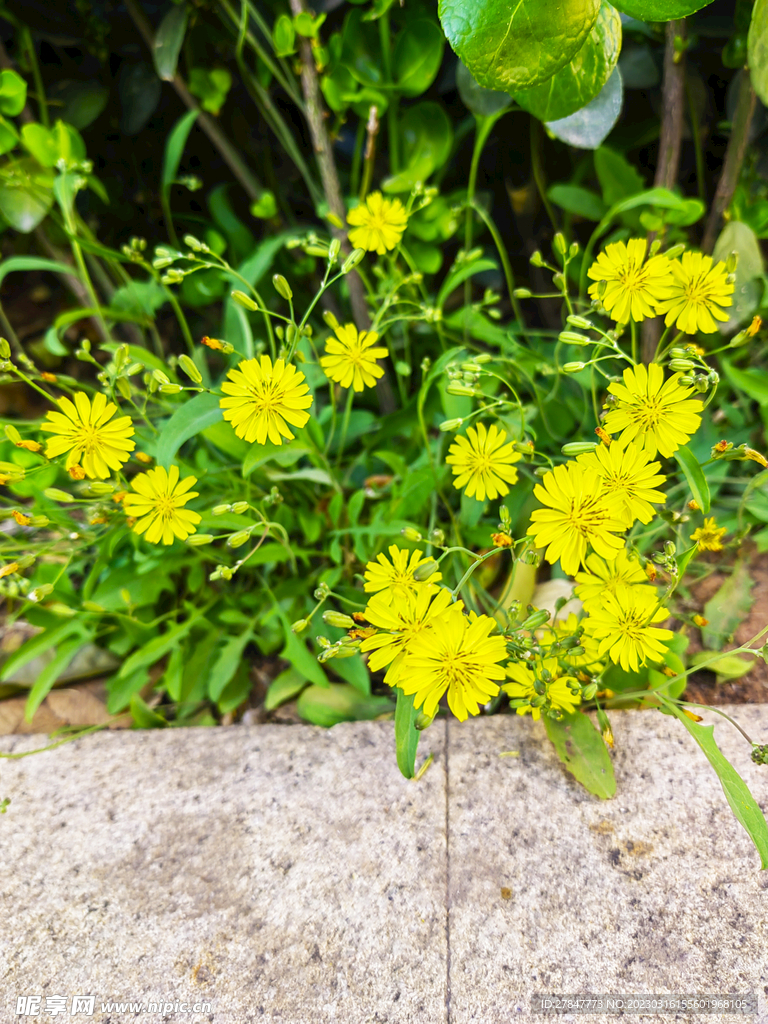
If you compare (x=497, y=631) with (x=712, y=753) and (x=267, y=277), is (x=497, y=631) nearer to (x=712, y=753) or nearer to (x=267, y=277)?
(x=712, y=753)

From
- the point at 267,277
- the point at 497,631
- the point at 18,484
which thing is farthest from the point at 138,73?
the point at 497,631

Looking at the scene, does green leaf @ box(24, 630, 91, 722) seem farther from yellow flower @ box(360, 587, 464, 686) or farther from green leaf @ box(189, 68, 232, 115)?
green leaf @ box(189, 68, 232, 115)

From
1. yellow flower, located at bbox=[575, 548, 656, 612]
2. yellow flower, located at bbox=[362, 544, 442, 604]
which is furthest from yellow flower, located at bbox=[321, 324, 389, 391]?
yellow flower, located at bbox=[575, 548, 656, 612]

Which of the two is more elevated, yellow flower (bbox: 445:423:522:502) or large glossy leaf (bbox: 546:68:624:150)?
large glossy leaf (bbox: 546:68:624:150)

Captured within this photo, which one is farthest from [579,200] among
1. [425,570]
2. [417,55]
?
[425,570]

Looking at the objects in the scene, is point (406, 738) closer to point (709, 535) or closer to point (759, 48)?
point (709, 535)

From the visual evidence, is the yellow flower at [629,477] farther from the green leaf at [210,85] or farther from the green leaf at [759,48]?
the green leaf at [210,85]
